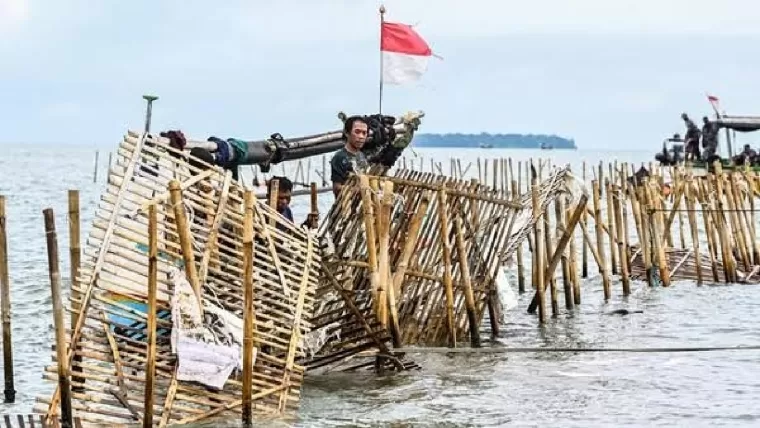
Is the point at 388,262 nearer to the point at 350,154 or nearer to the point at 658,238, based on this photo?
the point at 350,154

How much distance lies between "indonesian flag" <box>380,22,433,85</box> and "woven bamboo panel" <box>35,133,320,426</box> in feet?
16.7

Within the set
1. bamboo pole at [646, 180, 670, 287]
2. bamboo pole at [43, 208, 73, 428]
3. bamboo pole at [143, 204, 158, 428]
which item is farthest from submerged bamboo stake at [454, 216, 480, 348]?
bamboo pole at [646, 180, 670, 287]

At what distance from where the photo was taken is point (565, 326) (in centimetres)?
1755

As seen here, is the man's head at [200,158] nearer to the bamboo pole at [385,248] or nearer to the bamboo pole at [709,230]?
the bamboo pole at [385,248]

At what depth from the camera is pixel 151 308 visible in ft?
29.1

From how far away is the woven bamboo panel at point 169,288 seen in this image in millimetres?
9602

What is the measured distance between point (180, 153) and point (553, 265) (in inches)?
281

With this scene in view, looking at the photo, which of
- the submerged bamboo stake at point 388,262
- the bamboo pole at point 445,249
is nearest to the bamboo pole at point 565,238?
the bamboo pole at point 445,249

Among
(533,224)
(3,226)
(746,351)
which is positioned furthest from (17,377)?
(746,351)

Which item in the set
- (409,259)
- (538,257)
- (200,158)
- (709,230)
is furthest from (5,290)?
(709,230)

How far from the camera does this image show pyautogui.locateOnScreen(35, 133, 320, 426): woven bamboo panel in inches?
378

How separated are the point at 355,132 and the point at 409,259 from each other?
4.50ft

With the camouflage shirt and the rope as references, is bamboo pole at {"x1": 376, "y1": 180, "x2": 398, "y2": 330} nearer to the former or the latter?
the camouflage shirt

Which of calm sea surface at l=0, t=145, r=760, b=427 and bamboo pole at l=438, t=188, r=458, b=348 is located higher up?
bamboo pole at l=438, t=188, r=458, b=348
